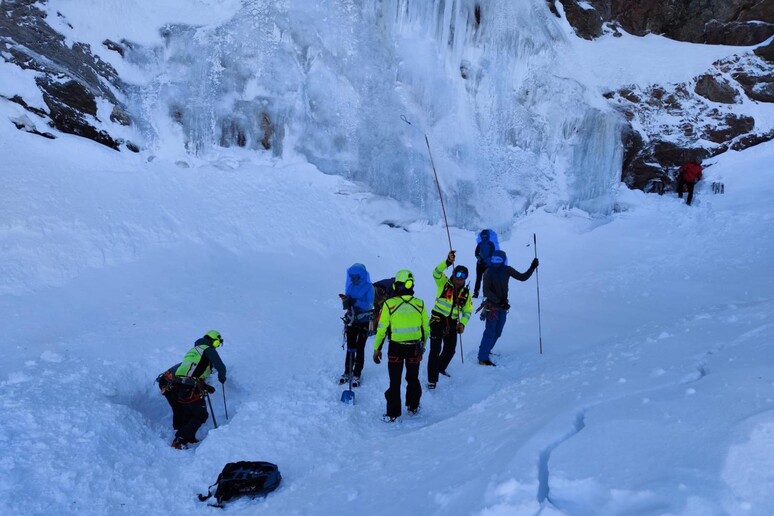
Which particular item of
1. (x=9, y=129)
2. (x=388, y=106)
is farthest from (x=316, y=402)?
(x=388, y=106)

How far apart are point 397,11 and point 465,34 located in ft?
6.54

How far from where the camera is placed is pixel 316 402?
649 centimetres

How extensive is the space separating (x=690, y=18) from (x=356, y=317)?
1505 centimetres

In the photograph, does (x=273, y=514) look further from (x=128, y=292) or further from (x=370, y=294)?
(x=128, y=292)

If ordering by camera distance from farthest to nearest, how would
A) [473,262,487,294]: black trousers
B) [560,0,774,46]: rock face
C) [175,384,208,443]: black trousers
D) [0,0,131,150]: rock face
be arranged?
[560,0,774,46]: rock face < [0,0,131,150]: rock face < [473,262,487,294]: black trousers < [175,384,208,443]: black trousers

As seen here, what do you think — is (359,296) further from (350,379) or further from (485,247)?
(485,247)

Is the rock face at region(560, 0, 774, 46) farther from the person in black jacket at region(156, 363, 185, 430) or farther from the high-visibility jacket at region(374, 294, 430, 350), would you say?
the person in black jacket at region(156, 363, 185, 430)

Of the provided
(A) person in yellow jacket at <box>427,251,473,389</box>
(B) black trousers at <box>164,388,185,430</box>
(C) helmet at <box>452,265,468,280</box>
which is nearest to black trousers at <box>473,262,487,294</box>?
(A) person in yellow jacket at <box>427,251,473,389</box>

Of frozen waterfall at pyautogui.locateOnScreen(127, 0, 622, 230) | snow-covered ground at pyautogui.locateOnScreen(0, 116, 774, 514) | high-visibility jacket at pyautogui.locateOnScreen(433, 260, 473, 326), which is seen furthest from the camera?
Answer: frozen waterfall at pyautogui.locateOnScreen(127, 0, 622, 230)

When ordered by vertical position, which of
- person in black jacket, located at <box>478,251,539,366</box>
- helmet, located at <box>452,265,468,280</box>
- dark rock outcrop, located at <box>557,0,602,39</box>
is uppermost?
dark rock outcrop, located at <box>557,0,602,39</box>

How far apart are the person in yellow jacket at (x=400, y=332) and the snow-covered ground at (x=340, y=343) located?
15.9 inches

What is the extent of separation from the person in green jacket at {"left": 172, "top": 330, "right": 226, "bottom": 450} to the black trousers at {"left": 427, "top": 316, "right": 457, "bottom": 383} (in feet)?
8.42

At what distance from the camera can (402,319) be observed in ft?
19.6

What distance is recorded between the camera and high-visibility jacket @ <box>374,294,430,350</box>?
600cm
